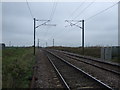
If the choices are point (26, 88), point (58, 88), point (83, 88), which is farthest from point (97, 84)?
point (26, 88)

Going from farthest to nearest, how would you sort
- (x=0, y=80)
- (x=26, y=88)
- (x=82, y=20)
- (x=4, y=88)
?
(x=82, y=20) < (x=0, y=80) < (x=26, y=88) < (x=4, y=88)

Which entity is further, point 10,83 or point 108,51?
point 108,51

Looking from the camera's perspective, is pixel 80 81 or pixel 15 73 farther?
pixel 15 73

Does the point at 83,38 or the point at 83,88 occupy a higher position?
the point at 83,38

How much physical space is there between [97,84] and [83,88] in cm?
128

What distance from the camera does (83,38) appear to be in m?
48.1

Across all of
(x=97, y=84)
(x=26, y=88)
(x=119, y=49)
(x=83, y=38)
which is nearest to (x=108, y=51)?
(x=119, y=49)

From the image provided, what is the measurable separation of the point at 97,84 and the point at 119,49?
77.8 feet

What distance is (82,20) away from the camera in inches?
1890

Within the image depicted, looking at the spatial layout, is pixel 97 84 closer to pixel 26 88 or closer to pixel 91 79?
pixel 91 79

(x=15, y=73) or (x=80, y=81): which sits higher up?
(x=15, y=73)

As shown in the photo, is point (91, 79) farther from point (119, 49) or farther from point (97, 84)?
point (119, 49)

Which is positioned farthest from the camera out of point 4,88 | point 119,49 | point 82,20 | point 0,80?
point 82,20

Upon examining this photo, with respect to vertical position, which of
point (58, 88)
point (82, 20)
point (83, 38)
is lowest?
point (58, 88)
